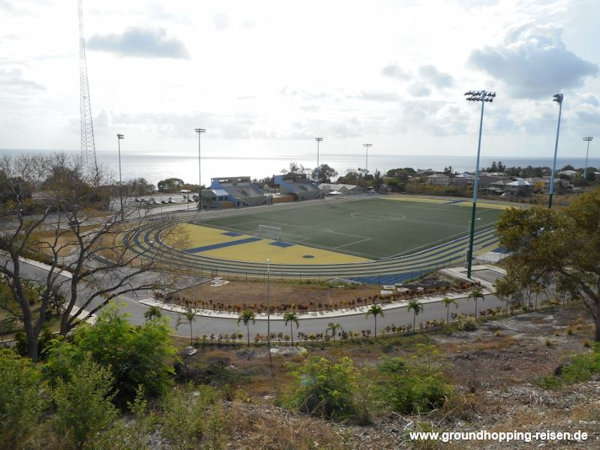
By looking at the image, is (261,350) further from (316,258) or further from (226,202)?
(226,202)

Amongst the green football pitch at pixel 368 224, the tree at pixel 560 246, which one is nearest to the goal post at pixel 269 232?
the green football pitch at pixel 368 224

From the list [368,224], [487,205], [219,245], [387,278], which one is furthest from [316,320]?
[487,205]

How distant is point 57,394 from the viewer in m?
8.15

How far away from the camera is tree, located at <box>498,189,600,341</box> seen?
2041 centimetres

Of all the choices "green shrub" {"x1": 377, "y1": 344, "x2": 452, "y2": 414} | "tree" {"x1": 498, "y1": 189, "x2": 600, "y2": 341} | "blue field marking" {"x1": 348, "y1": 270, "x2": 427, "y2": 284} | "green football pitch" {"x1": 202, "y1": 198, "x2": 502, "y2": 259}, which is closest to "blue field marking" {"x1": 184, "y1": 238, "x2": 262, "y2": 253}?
"green football pitch" {"x1": 202, "y1": 198, "x2": 502, "y2": 259}

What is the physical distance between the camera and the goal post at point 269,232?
52.7 metres

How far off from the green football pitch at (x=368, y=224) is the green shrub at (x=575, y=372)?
1127 inches

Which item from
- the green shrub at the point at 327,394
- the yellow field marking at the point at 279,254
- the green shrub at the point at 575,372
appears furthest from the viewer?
the yellow field marking at the point at 279,254

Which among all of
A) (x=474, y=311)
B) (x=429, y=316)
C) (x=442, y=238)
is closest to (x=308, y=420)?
(x=429, y=316)

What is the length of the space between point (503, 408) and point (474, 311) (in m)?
18.2

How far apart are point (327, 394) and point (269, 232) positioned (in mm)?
43741

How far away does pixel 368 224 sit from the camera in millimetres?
61219

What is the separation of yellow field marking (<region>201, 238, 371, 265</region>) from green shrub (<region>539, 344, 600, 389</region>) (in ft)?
89.5

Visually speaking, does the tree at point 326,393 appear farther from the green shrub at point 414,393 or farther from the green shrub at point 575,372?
the green shrub at point 575,372
